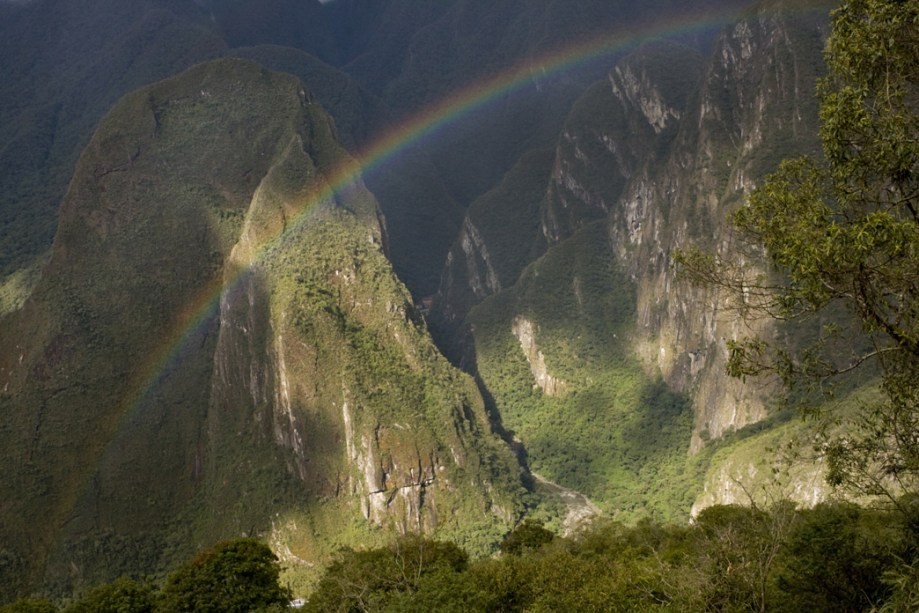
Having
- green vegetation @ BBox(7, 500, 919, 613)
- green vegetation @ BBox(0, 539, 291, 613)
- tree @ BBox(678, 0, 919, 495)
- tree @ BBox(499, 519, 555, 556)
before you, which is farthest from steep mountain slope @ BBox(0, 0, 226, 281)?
tree @ BBox(678, 0, 919, 495)

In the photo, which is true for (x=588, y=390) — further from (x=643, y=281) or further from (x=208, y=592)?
(x=208, y=592)

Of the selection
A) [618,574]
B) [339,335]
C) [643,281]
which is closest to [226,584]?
[618,574]

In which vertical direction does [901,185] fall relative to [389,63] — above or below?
below

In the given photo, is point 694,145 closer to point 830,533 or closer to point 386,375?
point 386,375

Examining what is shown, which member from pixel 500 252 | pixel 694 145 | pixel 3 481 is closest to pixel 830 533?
pixel 3 481

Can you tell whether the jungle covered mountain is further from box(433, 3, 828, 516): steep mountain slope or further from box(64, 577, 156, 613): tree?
box(64, 577, 156, 613): tree

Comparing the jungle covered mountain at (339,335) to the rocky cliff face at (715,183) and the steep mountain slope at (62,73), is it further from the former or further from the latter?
the steep mountain slope at (62,73)
